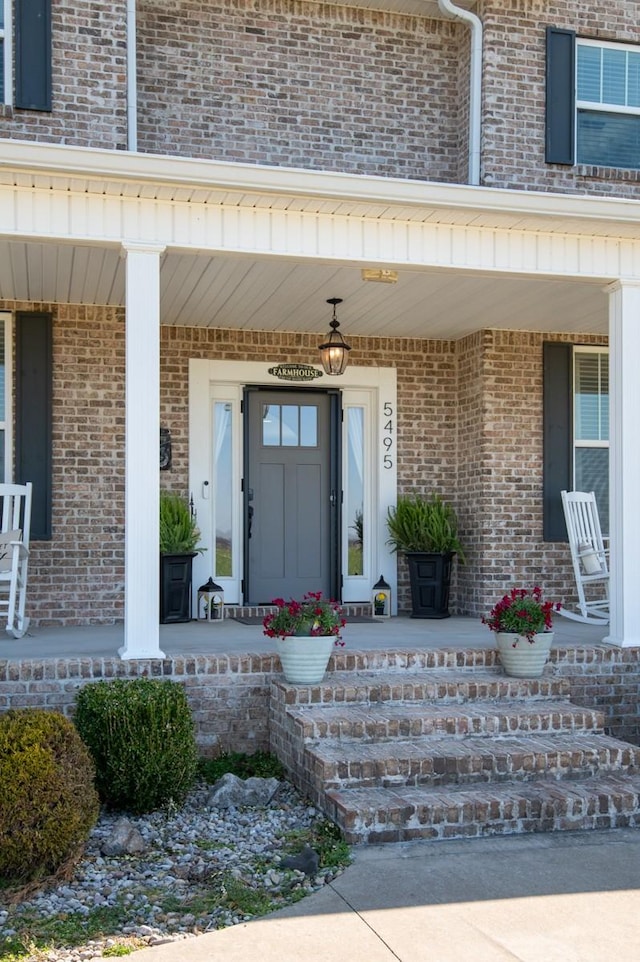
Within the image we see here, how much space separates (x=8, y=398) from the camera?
793cm

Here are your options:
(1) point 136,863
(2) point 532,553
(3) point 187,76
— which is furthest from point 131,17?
(1) point 136,863

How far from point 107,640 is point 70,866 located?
109 inches

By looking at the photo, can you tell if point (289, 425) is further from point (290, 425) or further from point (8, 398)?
point (8, 398)

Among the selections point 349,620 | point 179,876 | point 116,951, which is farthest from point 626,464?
point 116,951

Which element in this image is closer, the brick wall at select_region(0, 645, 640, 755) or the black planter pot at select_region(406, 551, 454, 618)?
the brick wall at select_region(0, 645, 640, 755)

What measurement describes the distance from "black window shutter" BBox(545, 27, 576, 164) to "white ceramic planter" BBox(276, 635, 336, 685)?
4648 millimetres

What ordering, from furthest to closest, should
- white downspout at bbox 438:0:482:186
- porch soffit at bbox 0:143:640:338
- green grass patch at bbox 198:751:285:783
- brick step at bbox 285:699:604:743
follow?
white downspout at bbox 438:0:482:186
green grass patch at bbox 198:751:285:783
porch soffit at bbox 0:143:640:338
brick step at bbox 285:699:604:743

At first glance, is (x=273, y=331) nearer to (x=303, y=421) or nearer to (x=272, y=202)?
(x=303, y=421)

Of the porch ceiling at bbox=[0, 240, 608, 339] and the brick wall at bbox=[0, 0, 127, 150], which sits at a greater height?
the brick wall at bbox=[0, 0, 127, 150]

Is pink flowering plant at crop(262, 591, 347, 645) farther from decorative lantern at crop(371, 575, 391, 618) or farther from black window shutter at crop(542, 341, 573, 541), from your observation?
black window shutter at crop(542, 341, 573, 541)

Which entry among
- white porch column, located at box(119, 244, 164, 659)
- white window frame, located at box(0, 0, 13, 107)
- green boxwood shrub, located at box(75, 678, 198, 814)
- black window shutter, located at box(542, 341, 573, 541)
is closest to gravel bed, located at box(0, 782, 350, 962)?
green boxwood shrub, located at box(75, 678, 198, 814)

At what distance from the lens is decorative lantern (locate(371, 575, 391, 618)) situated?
351 inches

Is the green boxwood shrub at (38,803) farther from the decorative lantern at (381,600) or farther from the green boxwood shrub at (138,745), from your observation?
the decorative lantern at (381,600)

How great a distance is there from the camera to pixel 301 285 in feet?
23.9
